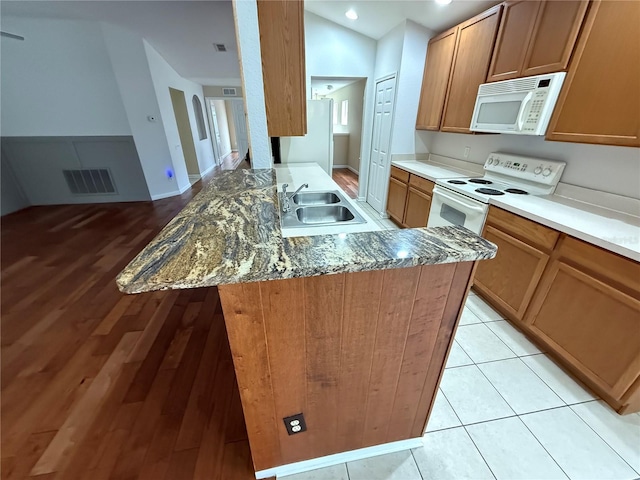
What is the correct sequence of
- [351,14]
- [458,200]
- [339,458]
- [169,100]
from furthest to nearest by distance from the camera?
[169,100] < [351,14] < [458,200] < [339,458]

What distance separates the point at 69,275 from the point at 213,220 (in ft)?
8.99

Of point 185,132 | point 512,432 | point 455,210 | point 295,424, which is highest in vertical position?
point 185,132

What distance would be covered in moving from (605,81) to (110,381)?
11.5ft

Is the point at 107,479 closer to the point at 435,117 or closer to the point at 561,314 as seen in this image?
the point at 561,314

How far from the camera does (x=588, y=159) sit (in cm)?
187

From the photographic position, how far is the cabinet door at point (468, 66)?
7.41ft

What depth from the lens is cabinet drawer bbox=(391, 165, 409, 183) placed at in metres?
3.28

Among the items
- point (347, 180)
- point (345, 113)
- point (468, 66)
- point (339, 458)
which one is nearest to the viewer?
point (339, 458)

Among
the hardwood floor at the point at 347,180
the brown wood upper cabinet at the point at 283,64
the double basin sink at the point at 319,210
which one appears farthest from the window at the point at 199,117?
the double basin sink at the point at 319,210

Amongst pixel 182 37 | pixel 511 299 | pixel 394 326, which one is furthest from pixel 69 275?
pixel 511 299

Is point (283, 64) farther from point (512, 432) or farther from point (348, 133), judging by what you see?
point (348, 133)

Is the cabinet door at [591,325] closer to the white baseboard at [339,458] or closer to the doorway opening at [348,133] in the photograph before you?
the white baseboard at [339,458]

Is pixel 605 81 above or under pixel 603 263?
above

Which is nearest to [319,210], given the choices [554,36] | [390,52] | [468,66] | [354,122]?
[554,36]
